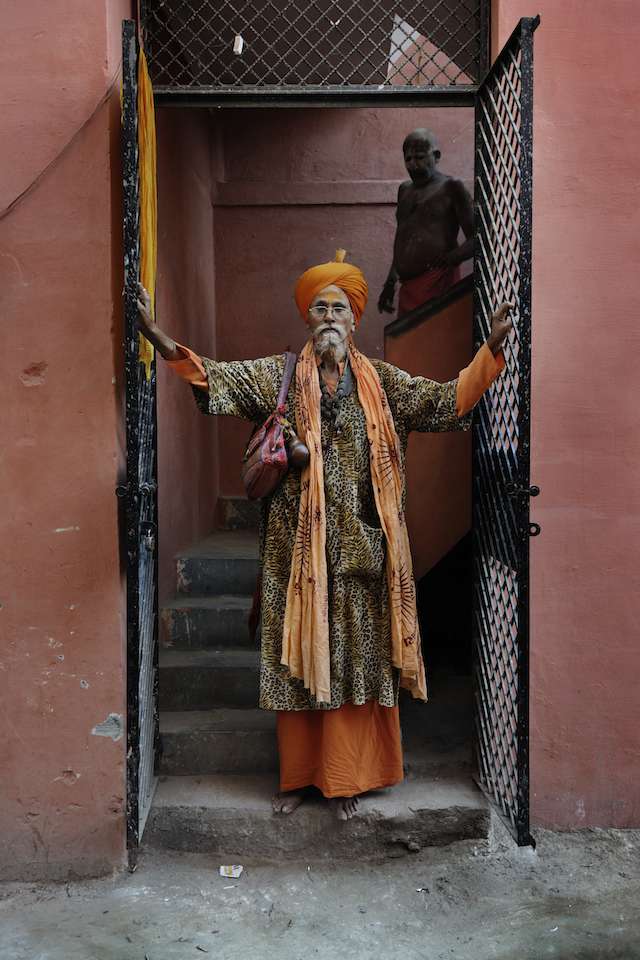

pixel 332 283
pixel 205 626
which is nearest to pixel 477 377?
pixel 332 283

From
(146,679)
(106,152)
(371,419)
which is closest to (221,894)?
(146,679)

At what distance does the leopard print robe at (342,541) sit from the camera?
8.88ft

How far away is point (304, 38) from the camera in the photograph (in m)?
2.88

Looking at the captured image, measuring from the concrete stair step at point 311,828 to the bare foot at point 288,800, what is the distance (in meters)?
0.02

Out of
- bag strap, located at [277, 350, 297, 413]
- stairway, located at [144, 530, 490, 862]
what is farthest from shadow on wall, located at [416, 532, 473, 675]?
bag strap, located at [277, 350, 297, 413]

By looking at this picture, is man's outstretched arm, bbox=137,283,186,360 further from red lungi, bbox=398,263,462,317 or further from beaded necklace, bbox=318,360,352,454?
red lungi, bbox=398,263,462,317

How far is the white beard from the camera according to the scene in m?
2.70

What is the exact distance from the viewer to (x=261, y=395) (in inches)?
110

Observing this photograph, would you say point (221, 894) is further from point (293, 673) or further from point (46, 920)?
point (293, 673)

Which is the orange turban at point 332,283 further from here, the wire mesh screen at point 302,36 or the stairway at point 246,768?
the stairway at point 246,768

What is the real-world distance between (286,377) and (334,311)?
0.31 m

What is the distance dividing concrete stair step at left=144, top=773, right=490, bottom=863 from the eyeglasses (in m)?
1.89

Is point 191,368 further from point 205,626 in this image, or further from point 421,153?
point 421,153

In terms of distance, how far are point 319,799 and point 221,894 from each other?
0.50 m
